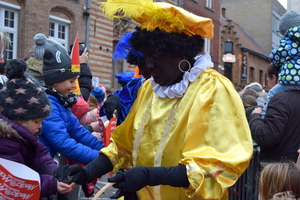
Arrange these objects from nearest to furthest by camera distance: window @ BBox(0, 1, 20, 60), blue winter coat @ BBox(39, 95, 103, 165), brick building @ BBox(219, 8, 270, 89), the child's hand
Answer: the child's hand < blue winter coat @ BBox(39, 95, 103, 165) < window @ BBox(0, 1, 20, 60) < brick building @ BBox(219, 8, 270, 89)

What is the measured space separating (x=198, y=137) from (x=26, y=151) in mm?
1229

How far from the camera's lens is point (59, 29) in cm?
1347

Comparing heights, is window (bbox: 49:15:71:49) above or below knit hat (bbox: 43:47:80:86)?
above

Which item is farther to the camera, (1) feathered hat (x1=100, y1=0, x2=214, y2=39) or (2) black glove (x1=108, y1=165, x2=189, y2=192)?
(1) feathered hat (x1=100, y1=0, x2=214, y2=39)

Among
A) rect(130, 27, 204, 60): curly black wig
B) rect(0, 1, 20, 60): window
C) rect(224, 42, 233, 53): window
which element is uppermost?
rect(224, 42, 233, 53): window

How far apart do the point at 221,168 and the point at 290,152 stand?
1522mm

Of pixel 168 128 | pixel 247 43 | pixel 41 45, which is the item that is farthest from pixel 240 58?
pixel 168 128

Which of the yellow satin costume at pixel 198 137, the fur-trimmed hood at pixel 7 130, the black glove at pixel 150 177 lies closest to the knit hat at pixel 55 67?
the fur-trimmed hood at pixel 7 130

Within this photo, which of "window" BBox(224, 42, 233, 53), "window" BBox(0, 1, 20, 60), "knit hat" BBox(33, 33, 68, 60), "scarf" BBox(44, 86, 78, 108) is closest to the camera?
"scarf" BBox(44, 86, 78, 108)

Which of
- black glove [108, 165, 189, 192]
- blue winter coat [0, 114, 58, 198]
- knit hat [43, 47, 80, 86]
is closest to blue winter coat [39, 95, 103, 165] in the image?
Answer: knit hat [43, 47, 80, 86]

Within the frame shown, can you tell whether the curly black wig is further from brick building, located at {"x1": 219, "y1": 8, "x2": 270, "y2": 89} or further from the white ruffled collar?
brick building, located at {"x1": 219, "y1": 8, "x2": 270, "y2": 89}

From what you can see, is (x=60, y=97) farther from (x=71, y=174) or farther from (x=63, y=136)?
(x=71, y=174)

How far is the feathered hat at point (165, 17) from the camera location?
214 cm

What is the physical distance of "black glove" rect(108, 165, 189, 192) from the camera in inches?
72.2
